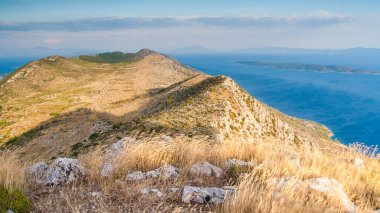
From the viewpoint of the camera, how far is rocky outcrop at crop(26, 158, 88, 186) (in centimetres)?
738

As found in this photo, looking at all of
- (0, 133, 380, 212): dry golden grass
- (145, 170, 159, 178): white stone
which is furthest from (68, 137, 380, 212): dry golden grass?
(145, 170, 159, 178): white stone

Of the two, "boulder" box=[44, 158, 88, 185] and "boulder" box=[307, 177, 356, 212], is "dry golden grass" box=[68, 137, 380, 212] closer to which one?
"boulder" box=[307, 177, 356, 212]

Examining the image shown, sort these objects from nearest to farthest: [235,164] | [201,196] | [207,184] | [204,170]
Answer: [201,196]
[207,184]
[204,170]
[235,164]

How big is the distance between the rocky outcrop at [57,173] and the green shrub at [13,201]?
1405 mm

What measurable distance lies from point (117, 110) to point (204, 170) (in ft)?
241

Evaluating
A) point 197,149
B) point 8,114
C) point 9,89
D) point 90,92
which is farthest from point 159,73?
point 197,149

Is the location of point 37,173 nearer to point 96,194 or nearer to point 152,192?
point 96,194

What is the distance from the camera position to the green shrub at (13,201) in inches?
215

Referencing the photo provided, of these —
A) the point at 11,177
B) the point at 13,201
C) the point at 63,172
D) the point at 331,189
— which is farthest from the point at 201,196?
the point at 11,177

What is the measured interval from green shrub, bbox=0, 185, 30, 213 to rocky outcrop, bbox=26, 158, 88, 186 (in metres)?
1.40

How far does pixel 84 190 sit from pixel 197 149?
427cm

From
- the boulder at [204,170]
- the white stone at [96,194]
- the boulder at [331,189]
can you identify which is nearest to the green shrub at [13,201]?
the white stone at [96,194]

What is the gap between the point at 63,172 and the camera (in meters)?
7.59

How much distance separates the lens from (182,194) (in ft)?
20.3
